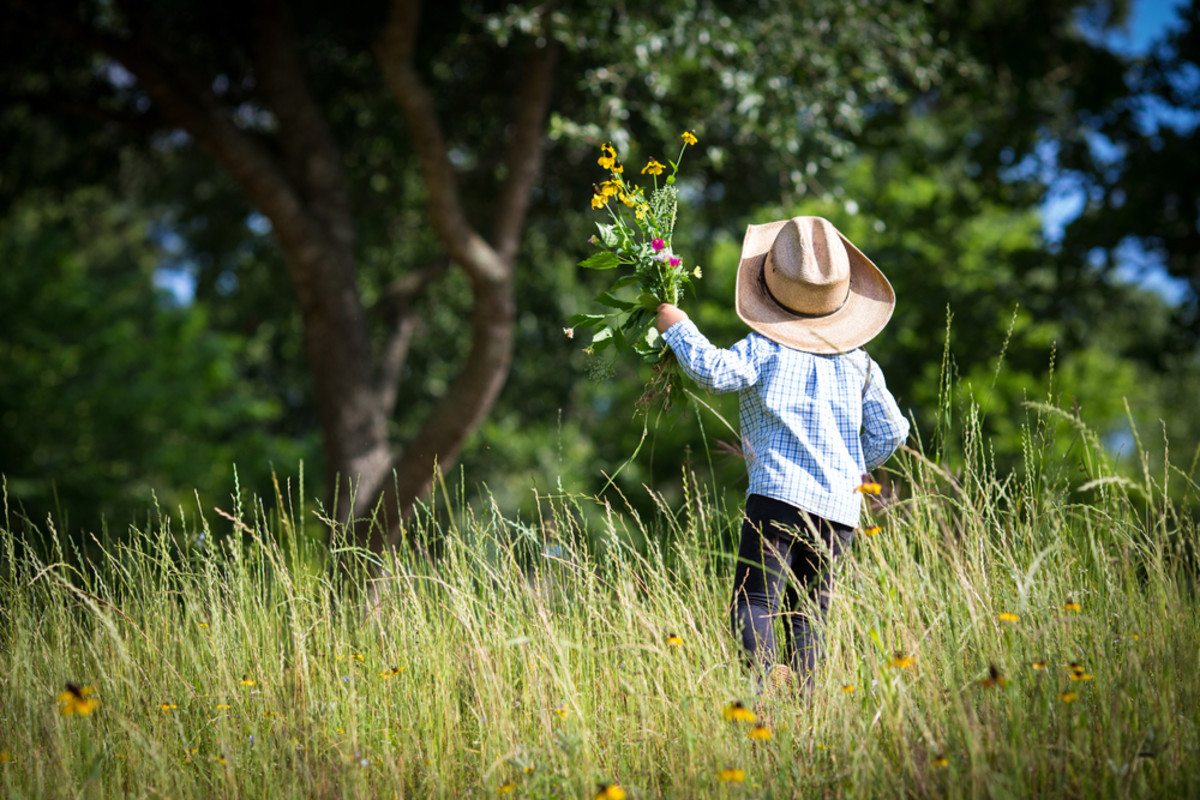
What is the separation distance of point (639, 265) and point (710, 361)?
0.46 metres

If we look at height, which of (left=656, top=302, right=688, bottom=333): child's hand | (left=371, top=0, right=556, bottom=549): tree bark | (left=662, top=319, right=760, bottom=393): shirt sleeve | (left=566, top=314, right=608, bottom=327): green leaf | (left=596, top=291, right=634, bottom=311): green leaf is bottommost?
(left=662, top=319, right=760, bottom=393): shirt sleeve

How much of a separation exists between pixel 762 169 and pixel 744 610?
6.27 m

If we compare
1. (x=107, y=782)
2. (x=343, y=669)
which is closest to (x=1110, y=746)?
(x=343, y=669)

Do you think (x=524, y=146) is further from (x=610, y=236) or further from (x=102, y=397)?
(x=102, y=397)

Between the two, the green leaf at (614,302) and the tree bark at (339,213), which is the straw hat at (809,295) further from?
the tree bark at (339,213)

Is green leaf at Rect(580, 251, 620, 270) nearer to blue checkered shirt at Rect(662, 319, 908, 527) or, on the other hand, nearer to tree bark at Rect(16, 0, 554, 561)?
blue checkered shirt at Rect(662, 319, 908, 527)

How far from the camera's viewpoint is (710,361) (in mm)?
2900

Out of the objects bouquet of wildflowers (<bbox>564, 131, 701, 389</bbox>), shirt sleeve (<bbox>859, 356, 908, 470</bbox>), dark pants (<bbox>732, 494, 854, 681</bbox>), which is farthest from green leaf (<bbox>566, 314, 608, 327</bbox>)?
shirt sleeve (<bbox>859, 356, 908, 470</bbox>)

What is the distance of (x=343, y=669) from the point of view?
9.53ft

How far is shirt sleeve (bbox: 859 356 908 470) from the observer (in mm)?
3053

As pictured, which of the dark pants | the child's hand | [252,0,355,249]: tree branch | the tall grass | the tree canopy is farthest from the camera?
[252,0,355,249]: tree branch

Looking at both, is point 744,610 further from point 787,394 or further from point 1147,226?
point 1147,226

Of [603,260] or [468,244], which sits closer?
[603,260]

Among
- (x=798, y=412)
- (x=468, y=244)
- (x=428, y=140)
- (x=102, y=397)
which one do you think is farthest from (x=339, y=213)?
(x=102, y=397)
